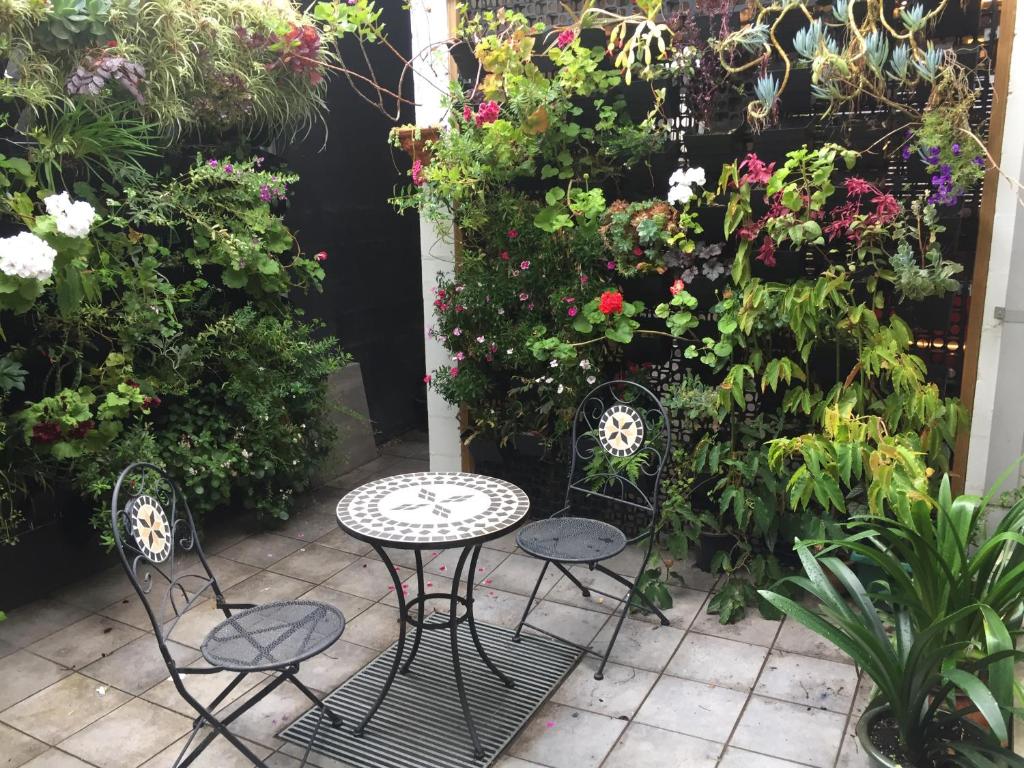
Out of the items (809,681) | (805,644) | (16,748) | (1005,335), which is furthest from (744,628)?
(16,748)

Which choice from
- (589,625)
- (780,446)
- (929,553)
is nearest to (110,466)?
(589,625)

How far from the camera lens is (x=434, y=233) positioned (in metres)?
4.30

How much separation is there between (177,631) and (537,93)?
283 cm

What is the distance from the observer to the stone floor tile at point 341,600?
3493 millimetres

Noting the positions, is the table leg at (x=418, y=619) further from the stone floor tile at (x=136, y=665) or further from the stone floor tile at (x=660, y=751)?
the stone floor tile at (x=136, y=665)

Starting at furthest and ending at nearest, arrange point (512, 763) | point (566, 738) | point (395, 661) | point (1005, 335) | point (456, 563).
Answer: point (456, 563) < point (1005, 335) < point (395, 661) < point (566, 738) < point (512, 763)

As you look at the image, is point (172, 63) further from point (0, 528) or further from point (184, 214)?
point (0, 528)

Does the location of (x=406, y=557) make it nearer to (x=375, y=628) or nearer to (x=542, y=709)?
(x=375, y=628)

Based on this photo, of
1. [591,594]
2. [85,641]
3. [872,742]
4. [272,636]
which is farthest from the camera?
[591,594]

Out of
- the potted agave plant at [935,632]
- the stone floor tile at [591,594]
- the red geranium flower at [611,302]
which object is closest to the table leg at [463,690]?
the stone floor tile at [591,594]

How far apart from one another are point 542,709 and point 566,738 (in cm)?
18

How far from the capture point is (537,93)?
360 centimetres

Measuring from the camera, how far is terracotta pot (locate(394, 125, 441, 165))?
13.2ft

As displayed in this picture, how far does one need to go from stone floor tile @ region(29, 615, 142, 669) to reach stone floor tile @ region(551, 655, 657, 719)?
1.83 meters
